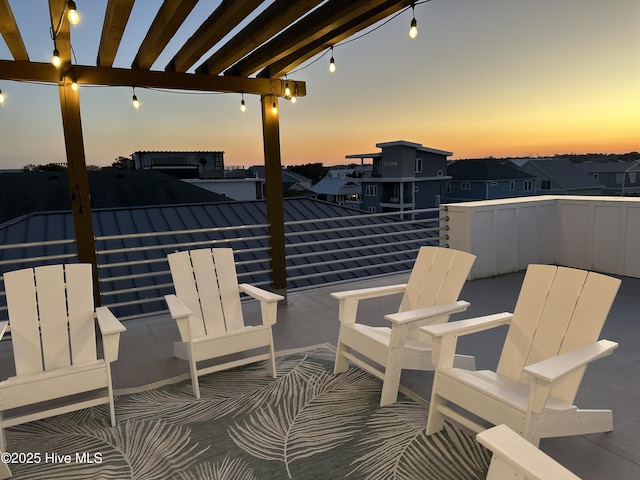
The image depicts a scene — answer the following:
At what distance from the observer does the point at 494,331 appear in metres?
3.76

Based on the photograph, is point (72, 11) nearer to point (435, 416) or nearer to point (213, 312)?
point (213, 312)

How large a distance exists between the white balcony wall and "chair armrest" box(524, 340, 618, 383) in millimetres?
3506

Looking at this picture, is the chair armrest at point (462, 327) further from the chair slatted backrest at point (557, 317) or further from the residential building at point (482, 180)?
the residential building at point (482, 180)

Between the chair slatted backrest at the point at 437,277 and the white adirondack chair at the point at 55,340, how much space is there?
2.01 m

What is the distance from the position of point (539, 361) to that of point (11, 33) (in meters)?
3.92

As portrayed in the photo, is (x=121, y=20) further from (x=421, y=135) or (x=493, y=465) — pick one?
(x=421, y=135)

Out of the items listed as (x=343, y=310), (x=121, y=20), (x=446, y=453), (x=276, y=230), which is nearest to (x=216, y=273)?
(x=343, y=310)

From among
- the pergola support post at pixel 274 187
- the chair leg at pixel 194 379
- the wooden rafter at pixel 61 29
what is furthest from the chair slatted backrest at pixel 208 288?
the wooden rafter at pixel 61 29

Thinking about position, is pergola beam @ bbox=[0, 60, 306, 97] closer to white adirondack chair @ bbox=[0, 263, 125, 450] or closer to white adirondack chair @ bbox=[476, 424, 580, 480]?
white adirondack chair @ bbox=[0, 263, 125, 450]

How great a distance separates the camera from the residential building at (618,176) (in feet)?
17.6

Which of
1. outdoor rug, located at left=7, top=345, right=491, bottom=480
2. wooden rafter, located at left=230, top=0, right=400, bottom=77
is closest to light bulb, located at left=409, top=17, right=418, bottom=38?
wooden rafter, located at left=230, top=0, right=400, bottom=77

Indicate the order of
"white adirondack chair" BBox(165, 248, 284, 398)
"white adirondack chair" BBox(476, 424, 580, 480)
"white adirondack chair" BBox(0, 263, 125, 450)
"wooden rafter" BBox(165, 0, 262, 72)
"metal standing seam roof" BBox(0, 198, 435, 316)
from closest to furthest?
"white adirondack chair" BBox(476, 424, 580, 480), "white adirondack chair" BBox(0, 263, 125, 450), "wooden rafter" BBox(165, 0, 262, 72), "white adirondack chair" BBox(165, 248, 284, 398), "metal standing seam roof" BBox(0, 198, 435, 316)

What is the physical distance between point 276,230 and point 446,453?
10.6 ft

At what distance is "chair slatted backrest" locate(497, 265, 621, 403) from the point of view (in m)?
2.11
